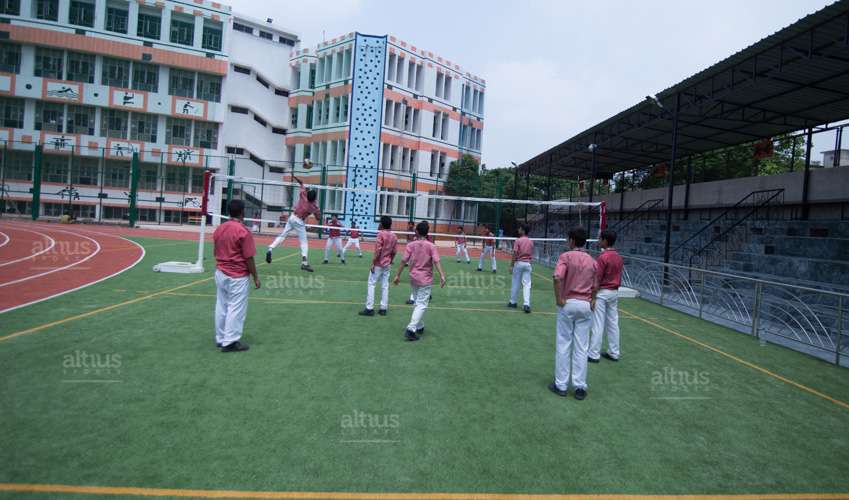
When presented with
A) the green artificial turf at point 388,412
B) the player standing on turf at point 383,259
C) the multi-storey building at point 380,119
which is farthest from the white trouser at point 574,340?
the multi-storey building at point 380,119

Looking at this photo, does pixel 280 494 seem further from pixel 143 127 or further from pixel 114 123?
pixel 114 123

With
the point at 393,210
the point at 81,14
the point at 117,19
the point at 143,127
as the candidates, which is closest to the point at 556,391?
the point at 393,210

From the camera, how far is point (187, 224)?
127 ft

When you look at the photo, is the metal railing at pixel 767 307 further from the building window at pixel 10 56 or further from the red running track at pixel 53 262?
the building window at pixel 10 56

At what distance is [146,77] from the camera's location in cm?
4125

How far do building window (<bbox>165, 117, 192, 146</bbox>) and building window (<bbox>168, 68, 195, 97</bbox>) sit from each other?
218cm

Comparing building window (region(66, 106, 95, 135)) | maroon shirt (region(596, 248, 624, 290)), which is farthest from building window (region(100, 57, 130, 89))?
maroon shirt (region(596, 248, 624, 290))

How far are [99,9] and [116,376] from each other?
1766 inches

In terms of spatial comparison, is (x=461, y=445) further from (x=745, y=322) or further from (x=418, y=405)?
(x=745, y=322)

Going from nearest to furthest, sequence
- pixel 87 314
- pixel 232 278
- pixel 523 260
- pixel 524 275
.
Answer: pixel 232 278, pixel 87 314, pixel 523 260, pixel 524 275

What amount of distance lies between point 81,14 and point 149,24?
4809mm

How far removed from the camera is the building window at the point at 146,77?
134ft

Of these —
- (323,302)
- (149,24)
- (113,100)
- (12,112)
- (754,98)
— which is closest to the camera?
(323,302)

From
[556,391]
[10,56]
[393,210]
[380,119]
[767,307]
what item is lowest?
[556,391]
